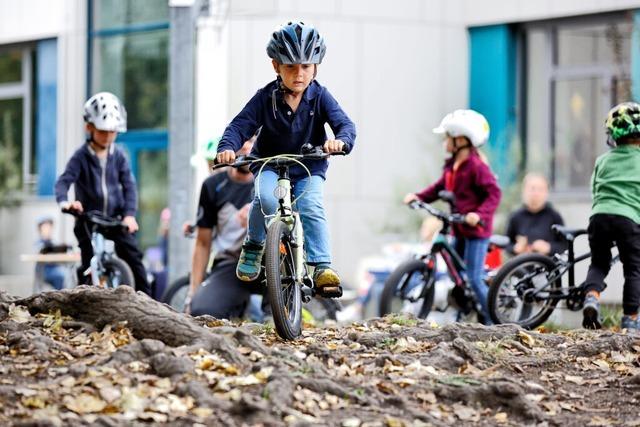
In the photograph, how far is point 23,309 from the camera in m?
8.80

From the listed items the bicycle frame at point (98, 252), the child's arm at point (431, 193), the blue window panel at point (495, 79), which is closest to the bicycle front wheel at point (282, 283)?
the bicycle frame at point (98, 252)

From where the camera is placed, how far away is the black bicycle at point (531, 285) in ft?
40.4

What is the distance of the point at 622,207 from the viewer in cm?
1142

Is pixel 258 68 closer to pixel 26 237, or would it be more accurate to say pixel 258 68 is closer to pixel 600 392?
pixel 26 237

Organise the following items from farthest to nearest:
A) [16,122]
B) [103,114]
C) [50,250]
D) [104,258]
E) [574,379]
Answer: [16,122] < [50,250] < [104,258] < [103,114] < [574,379]

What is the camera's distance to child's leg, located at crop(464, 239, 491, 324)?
43.3 feet

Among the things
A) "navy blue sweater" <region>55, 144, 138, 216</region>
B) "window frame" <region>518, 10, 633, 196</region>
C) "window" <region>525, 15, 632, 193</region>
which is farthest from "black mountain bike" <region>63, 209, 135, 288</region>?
"window frame" <region>518, 10, 633, 196</region>

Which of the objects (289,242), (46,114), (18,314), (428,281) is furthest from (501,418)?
(46,114)

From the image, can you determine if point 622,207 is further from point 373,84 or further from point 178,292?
point 373,84

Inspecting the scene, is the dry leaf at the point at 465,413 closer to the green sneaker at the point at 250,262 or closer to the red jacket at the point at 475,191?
the green sneaker at the point at 250,262

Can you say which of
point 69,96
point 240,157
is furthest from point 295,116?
point 69,96

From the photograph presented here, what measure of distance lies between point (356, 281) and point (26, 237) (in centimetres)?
822

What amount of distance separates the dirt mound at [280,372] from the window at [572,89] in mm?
12031

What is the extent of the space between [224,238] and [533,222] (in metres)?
4.64
